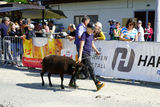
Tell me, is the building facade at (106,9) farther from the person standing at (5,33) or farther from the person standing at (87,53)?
the person standing at (87,53)

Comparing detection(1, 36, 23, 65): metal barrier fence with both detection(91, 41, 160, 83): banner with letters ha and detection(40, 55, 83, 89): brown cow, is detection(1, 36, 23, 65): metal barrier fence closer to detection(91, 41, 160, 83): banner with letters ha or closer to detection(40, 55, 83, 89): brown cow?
detection(91, 41, 160, 83): banner with letters ha

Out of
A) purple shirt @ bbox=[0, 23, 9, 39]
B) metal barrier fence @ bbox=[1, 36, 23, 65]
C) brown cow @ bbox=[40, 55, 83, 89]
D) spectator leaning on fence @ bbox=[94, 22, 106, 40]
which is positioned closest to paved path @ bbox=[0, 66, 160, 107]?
brown cow @ bbox=[40, 55, 83, 89]

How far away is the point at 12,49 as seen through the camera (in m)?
10.4

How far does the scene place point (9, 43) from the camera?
10523 mm

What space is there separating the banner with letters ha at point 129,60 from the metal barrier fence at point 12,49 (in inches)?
138

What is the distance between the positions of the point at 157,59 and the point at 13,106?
4231 mm

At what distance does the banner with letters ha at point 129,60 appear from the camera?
286 inches

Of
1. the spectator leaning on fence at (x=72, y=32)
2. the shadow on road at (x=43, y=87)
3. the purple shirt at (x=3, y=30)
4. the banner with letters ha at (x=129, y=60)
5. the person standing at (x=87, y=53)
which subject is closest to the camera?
the person standing at (x=87, y=53)

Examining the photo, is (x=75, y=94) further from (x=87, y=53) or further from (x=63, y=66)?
(x=87, y=53)

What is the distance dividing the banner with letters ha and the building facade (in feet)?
29.7

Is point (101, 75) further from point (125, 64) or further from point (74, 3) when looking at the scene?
point (74, 3)

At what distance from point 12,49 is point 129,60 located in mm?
5223

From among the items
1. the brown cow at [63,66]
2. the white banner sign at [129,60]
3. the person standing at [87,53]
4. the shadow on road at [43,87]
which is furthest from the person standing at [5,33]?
the person standing at [87,53]

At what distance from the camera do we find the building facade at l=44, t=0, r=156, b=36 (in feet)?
53.4
